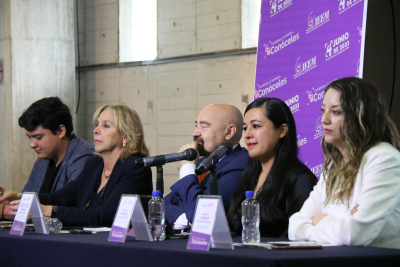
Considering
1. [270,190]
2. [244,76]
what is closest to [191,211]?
[270,190]

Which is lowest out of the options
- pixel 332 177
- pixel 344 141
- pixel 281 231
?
pixel 281 231

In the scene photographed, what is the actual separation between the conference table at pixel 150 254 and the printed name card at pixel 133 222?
39 millimetres

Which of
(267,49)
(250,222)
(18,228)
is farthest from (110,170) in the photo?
(267,49)

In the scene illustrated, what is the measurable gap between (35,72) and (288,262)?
4.82m

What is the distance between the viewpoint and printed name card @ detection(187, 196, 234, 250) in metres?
1.53

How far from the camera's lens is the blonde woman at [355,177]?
1.64 meters

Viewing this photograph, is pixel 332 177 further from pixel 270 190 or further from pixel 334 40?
pixel 334 40

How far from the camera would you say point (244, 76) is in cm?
521

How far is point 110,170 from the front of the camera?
3.02 meters

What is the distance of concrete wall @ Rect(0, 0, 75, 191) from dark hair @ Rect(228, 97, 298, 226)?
361 cm

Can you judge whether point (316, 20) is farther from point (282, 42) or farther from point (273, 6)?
point (273, 6)

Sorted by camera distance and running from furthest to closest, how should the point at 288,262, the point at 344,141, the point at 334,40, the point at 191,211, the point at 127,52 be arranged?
the point at 127,52, the point at 334,40, the point at 191,211, the point at 344,141, the point at 288,262

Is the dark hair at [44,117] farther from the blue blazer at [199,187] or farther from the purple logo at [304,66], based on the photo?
the purple logo at [304,66]

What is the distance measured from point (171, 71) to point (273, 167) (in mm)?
3667
